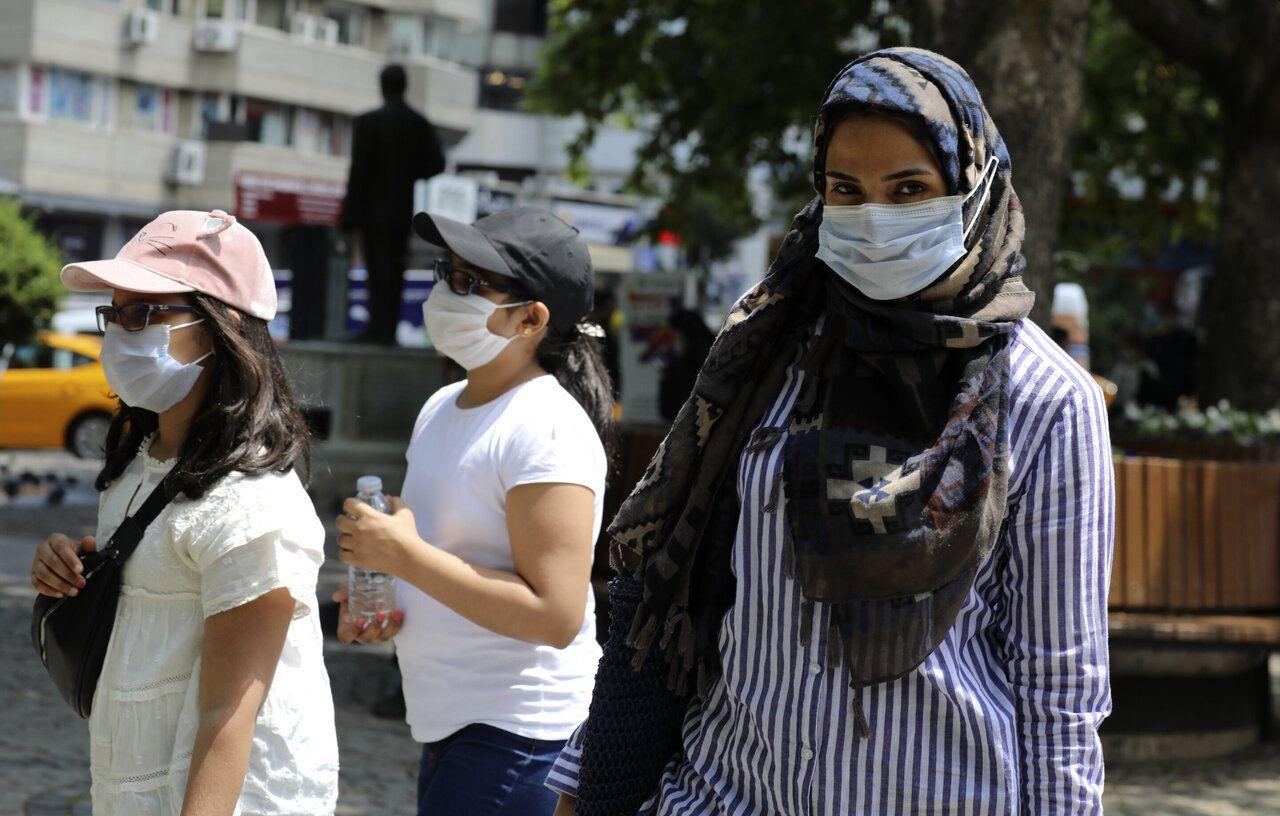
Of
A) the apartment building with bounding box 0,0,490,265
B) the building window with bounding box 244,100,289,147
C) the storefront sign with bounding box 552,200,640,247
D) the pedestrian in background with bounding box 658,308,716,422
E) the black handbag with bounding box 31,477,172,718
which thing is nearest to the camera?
the black handbag with bounding box 31,477,172,718

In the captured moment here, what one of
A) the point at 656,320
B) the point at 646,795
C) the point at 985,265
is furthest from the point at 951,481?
the point at 656,320

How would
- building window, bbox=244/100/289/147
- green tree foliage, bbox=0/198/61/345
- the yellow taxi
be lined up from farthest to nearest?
building window, bbox=244/100/289/147 < the yellow taxi < green tree foliage, bbox=0/198/61/345

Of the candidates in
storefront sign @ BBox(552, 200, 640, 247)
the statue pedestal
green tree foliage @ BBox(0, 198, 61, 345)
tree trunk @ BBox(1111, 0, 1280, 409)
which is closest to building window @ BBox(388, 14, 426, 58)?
storefront sign @ BBox(552, 200, 640, 247)

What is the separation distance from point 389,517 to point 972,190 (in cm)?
124

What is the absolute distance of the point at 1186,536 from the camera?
6.90 meters

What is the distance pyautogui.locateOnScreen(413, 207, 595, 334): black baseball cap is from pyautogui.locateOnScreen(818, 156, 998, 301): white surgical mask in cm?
126

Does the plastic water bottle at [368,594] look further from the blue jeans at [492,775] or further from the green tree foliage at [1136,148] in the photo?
the green tree foliage at [1136,148]

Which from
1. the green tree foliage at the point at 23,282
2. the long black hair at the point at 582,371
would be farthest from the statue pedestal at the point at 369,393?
the long black hair at the point at 582,371

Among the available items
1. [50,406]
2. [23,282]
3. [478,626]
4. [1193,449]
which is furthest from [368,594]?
[50,406]

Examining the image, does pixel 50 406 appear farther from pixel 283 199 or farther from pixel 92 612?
pixel 283 199

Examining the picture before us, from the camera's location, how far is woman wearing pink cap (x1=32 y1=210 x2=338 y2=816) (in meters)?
2.48

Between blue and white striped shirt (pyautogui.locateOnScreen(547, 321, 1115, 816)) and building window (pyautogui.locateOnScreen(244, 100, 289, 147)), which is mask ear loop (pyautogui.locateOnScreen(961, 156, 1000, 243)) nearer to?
blue and white striped shirt (pyautogui.locateOnScreen(547, 321, 1115, 816))

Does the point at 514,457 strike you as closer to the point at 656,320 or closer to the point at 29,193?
the point at 656,320

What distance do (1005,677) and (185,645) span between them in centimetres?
124
